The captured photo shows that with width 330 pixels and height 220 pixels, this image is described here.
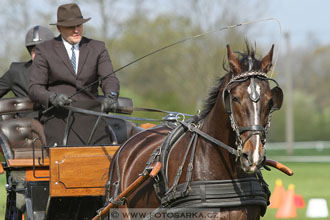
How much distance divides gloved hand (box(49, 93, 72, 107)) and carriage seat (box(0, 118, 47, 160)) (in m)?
0.73

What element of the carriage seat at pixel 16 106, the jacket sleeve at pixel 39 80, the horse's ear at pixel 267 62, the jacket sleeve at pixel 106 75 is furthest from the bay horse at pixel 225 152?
the carriage seat at pixel 16 106

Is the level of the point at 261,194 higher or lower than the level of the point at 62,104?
lower

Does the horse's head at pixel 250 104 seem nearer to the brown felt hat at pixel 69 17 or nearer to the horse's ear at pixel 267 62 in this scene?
the horse's ear at pixel 267 62

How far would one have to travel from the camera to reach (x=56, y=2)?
25906mm

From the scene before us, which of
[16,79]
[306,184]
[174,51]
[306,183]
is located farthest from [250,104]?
[174,51]

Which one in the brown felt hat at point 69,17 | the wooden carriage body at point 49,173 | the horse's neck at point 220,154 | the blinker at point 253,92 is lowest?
the wooden carriage body at point 49,173

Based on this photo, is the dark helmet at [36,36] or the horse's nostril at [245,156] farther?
the dark helmet at [36,36]

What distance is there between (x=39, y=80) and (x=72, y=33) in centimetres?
56

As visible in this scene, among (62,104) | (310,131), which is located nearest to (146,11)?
(310,131)

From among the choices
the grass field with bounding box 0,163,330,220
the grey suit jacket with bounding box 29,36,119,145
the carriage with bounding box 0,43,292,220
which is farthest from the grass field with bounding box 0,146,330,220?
the grey suit jacket with bounding box 29,36,119,145

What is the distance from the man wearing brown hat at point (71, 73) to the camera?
231 inches

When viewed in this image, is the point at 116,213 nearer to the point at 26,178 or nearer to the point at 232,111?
the point at 26,178

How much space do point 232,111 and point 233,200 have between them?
2.12ft

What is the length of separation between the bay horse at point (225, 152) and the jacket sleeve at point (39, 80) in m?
1.30
